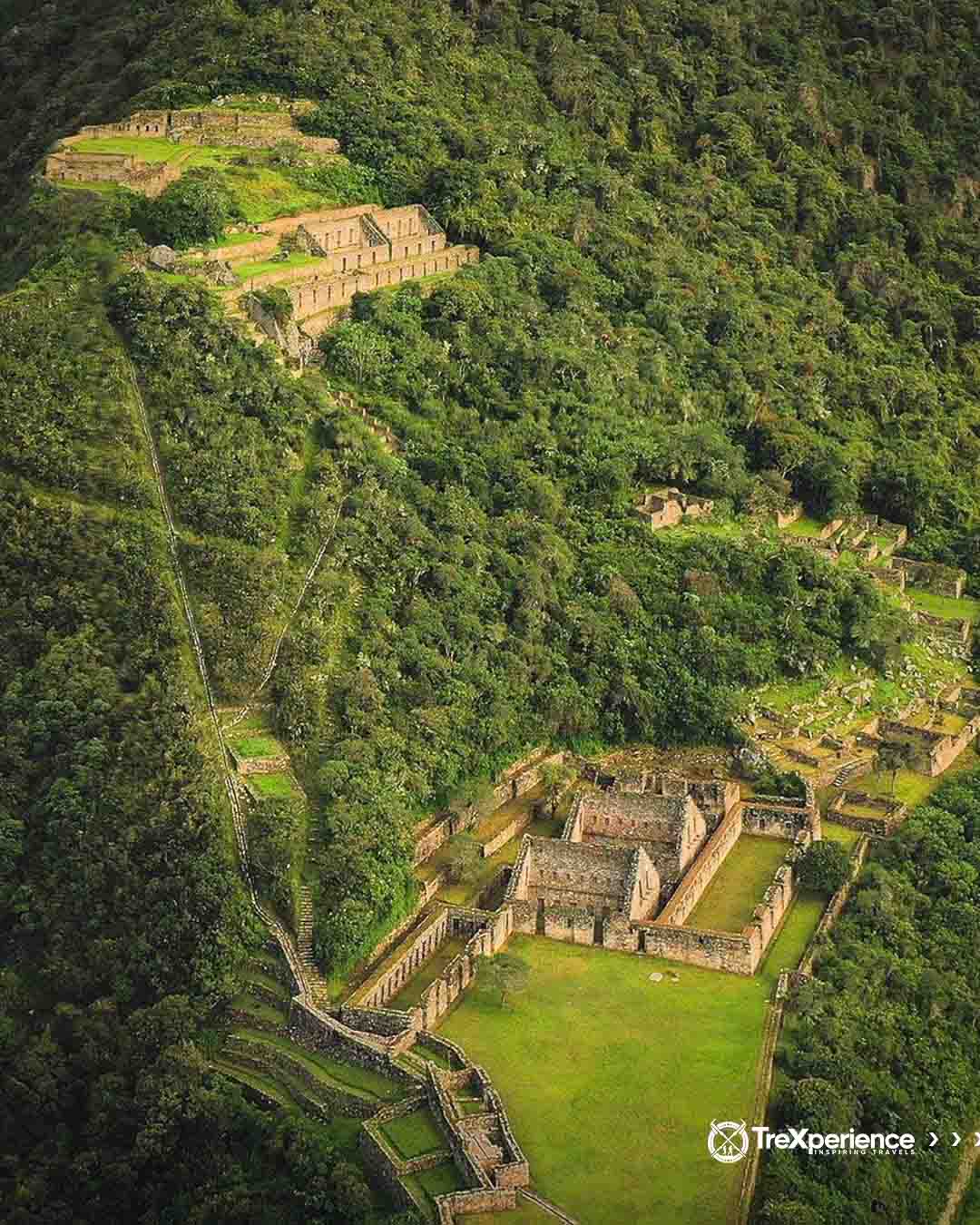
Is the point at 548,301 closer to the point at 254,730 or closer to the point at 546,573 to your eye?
the point at 546,573

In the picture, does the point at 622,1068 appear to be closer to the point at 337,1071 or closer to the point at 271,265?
the point at 337,1071

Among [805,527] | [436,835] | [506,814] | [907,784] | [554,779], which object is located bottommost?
[805,527]

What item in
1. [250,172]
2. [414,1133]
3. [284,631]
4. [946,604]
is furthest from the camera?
[250,172]

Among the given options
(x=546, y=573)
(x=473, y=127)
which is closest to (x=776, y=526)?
(x=546, y=573)

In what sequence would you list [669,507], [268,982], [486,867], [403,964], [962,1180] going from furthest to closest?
1. [669,507]
2. [486,867]
3. [403,964]
4. [962,1180]
5. [268,982]

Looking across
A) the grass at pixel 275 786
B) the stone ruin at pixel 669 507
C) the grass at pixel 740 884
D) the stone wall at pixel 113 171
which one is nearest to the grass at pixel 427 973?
the grass at pixel 275 786

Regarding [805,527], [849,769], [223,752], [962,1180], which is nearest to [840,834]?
[849,769]
